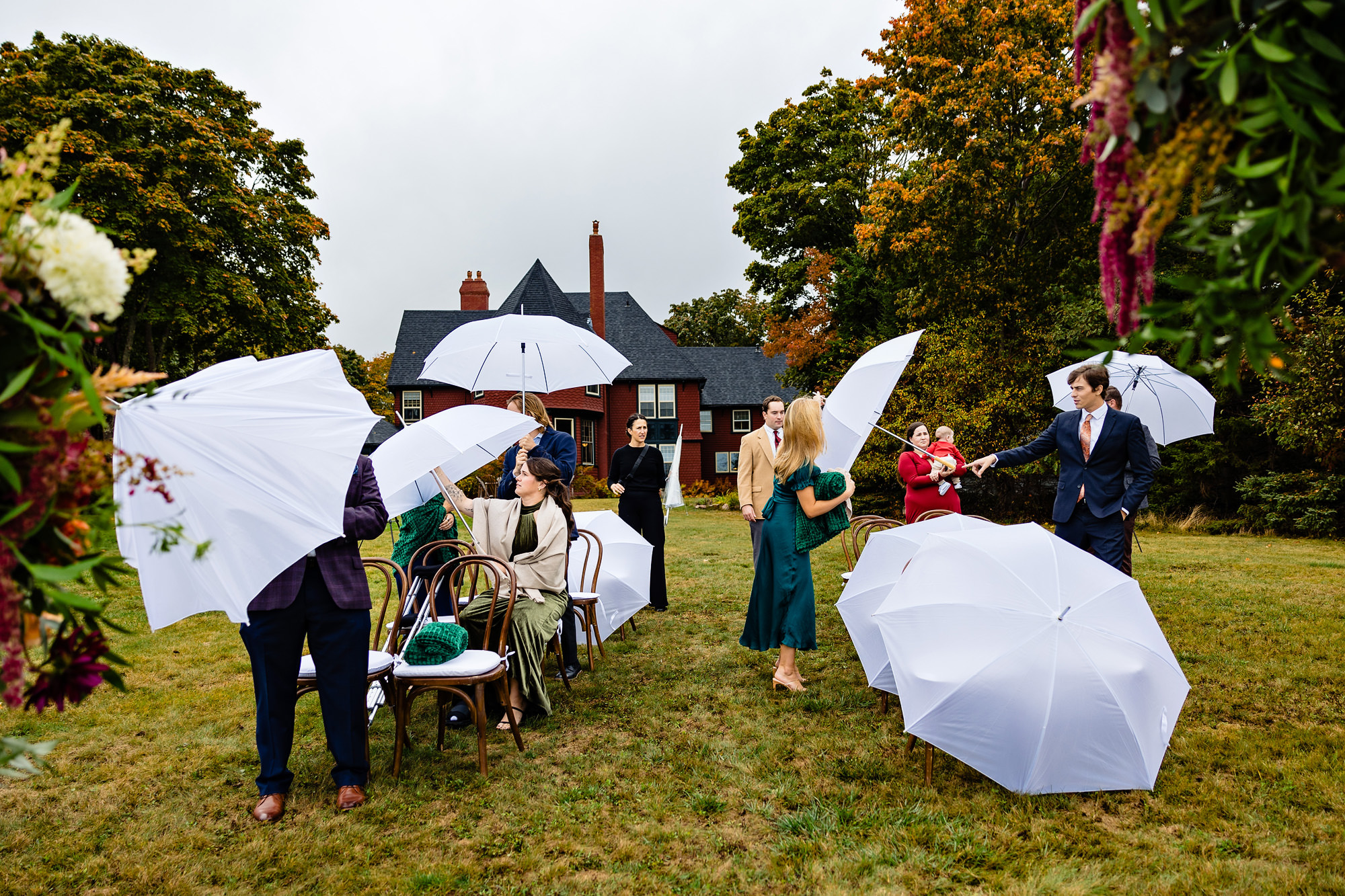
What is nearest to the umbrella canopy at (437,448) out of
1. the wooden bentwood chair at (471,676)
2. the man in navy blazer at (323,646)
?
the wooden bentwood chair at (471,676)

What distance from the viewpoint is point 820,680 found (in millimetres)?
5797

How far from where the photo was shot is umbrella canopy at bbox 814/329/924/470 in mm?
6434

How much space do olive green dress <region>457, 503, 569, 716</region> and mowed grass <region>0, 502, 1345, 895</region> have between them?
0.78ft

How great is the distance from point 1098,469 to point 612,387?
3232cm

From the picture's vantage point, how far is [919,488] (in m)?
7.49

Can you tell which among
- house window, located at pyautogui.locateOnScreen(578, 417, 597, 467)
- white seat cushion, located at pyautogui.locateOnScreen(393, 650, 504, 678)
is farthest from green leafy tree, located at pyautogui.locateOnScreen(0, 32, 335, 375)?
house window, located at pyautogui.locateOnScreen(578, 417, 597, 467)

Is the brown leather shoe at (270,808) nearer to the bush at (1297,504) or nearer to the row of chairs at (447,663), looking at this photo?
the row of chairs at (447,663)

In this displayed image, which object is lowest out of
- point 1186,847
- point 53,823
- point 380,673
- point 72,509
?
point 53,823

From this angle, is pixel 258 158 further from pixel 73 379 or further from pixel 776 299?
pixel 73 379

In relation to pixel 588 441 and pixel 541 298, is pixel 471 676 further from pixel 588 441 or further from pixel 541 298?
pixel 541 298

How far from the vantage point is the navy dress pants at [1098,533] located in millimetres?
5477

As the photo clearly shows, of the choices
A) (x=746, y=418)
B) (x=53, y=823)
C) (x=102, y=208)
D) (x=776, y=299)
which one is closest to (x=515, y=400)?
(x=53, y=823)

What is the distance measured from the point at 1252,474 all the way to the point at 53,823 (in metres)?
21.6

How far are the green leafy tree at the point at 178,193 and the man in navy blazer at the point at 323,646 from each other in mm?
13888
